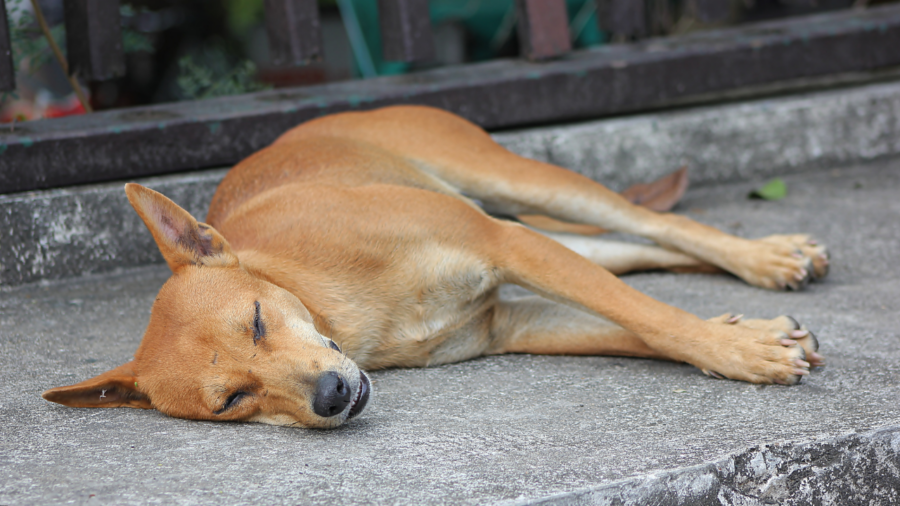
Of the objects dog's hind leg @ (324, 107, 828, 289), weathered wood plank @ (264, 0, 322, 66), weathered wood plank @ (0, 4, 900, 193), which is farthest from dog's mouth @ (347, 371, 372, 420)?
weathered wood plank @ (264, 0, 322, 66)

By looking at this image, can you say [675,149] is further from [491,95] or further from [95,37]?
[95,37]

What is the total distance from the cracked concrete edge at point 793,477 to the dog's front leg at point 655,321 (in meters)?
0.39

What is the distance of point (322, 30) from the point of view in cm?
605

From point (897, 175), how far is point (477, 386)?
3279 mm

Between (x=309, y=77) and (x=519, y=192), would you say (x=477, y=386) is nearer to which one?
(x=519, y=192)

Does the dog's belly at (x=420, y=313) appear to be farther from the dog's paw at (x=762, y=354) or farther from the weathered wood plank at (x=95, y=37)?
the weathered wood plank at (x=95, y=37)

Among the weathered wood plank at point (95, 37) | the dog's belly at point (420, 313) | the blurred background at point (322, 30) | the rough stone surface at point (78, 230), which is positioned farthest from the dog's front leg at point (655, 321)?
the blurred background at point (322, 30)

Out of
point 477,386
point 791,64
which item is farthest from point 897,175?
point 477,386

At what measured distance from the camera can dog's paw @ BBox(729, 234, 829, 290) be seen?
3.15 meters

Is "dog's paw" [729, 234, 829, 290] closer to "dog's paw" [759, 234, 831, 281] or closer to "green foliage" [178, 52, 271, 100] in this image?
"dog's paw" [759, 234, 831, 281]

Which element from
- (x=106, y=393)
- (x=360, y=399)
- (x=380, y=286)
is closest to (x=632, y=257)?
(x=380, y=286)

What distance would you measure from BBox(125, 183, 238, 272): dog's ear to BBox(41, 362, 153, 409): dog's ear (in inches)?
14.2

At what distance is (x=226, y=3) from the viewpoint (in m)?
7.45

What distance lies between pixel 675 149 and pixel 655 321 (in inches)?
89.5
